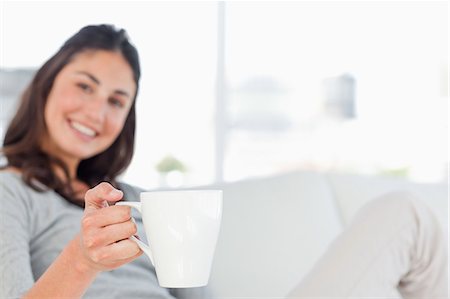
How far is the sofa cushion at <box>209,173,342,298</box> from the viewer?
1.44 meters

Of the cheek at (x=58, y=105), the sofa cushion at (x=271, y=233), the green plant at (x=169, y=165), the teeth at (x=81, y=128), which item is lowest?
the green plant at (x=169, y=165)

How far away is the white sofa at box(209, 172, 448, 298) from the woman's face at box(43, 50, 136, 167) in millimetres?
280

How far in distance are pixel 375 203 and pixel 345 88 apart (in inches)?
138

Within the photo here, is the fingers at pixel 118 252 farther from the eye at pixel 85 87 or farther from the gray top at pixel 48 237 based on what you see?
the eye at pixel 85 87

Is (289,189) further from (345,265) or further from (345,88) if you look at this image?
(345,88)

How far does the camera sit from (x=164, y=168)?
460 cm

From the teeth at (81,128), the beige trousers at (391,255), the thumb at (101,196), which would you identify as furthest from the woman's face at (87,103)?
the thumb at (101,196)

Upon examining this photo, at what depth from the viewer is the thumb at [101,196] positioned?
2.68 feet

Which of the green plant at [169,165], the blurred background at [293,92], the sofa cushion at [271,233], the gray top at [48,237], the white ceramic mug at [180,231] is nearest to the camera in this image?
the white ceramic mug at [180,231]

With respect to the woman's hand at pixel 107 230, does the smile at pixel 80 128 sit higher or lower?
higher

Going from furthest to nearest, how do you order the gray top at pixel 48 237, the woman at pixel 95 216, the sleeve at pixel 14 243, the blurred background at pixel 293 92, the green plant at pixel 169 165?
the green plant at pixel 169 165 < the blurred background at pixel 293 92 < the gray top at pixel 48 237 < the sleeve at pixel 14 243 < the woman at pixel 95 216

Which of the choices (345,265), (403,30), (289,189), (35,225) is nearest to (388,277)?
(345,265)

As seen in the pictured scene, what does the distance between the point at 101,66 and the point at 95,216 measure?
745 mm

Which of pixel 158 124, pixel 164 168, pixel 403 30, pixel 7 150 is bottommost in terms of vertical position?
pixel 164 168
